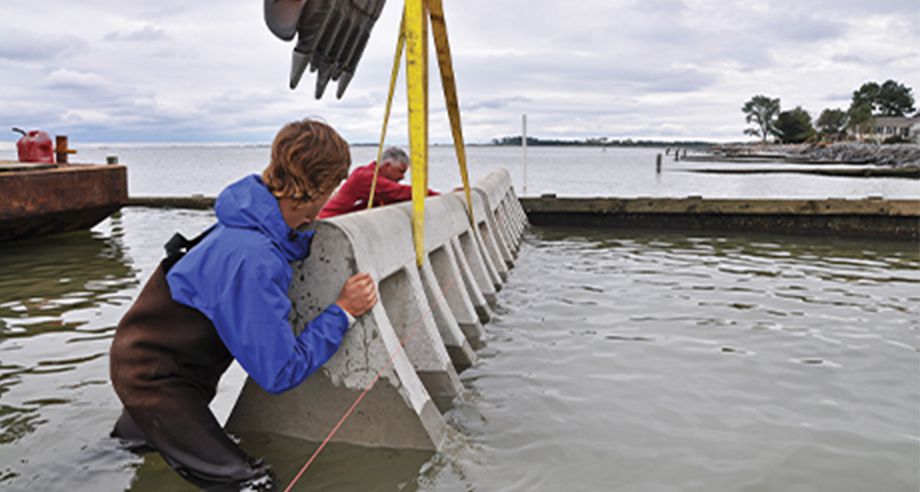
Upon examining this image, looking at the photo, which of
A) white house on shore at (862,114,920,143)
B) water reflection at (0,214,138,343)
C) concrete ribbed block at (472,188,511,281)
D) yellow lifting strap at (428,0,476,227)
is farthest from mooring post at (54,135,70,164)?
white house on shore at (862,114,920,143)

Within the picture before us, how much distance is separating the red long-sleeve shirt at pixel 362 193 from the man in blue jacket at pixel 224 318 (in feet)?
12.5

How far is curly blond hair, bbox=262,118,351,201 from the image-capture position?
3.02 metres

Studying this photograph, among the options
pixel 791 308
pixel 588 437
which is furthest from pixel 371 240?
pixel 791 308

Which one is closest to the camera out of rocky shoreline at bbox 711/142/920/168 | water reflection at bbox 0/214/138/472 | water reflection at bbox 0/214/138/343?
water reflection at bbox 0/214/138/472

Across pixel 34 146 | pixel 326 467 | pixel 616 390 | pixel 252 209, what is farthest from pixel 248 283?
pixel 34 146

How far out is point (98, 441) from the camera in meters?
A: 4.18

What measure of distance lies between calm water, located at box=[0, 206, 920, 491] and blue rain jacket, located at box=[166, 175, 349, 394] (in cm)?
98

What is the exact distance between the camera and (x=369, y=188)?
711cm

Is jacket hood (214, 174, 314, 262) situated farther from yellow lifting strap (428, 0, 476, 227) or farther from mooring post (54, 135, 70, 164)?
mooring post (54, 135, 70, 164)

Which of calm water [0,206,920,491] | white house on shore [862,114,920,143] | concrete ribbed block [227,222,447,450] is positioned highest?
white house on shore [862,114,920,143]

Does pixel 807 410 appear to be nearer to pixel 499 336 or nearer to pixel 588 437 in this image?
pixel 588 437

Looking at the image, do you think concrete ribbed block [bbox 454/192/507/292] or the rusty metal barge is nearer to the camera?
concrete ribbed block [bbox 454/192/507/292]

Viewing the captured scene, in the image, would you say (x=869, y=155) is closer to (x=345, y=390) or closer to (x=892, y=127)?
(x=892, y=127)

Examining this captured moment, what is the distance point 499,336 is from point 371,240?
3056mm
